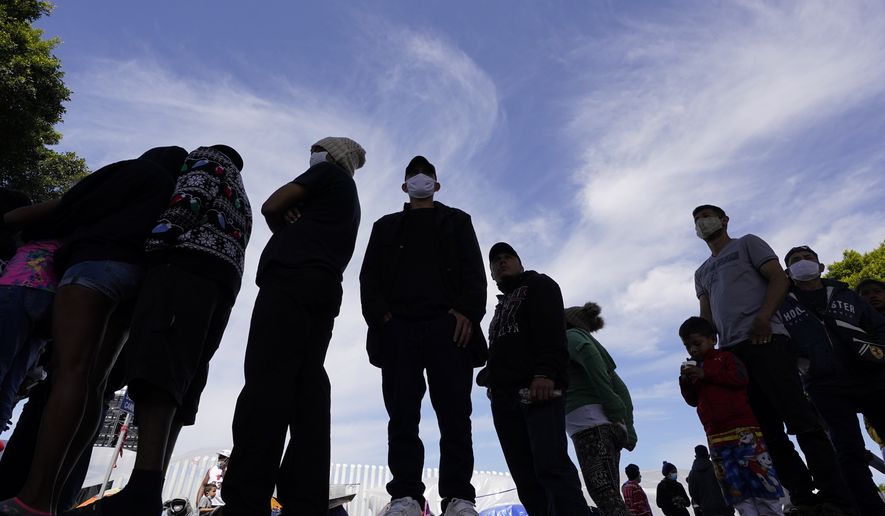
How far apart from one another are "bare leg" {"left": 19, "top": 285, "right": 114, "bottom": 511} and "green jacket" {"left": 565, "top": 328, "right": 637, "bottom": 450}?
303cm

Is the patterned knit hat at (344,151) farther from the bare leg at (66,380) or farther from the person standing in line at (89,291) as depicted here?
the bare leg at (66,380)

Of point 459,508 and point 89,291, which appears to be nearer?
point 89,291

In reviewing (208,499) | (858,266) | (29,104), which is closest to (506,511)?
(208,499)

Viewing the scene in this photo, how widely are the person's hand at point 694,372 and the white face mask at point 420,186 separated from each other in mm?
2284

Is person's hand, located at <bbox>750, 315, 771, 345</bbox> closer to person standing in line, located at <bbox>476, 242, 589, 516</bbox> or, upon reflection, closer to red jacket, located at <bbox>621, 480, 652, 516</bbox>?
person standing in line, located at <bbox>476, 242, 589, 516</bbox>

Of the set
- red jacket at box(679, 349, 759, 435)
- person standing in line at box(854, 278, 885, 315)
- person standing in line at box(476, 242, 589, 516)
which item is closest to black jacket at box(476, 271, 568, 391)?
person standing in line at box(476, 242, 589, 516)

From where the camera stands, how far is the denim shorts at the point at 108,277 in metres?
2.37

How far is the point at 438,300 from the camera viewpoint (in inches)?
123

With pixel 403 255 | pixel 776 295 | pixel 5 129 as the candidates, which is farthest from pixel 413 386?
pixel 5 129

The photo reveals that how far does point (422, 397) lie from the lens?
9.52ft

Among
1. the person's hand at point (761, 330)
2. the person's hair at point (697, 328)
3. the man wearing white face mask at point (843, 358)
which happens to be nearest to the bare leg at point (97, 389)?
the person's hair at point (697, 328)

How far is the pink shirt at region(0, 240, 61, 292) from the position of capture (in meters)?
2.63

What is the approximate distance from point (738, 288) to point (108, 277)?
4197mm

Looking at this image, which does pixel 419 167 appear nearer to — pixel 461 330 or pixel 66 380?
pixel 461 330
